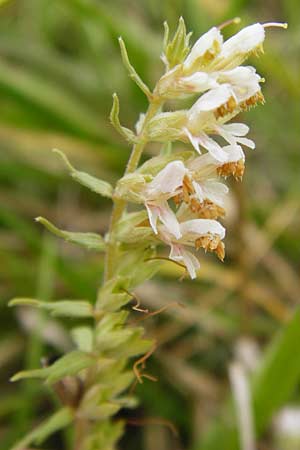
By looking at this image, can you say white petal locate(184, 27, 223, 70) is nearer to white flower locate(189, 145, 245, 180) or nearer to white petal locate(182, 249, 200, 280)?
white flower locate(189, 145, 245, 180)

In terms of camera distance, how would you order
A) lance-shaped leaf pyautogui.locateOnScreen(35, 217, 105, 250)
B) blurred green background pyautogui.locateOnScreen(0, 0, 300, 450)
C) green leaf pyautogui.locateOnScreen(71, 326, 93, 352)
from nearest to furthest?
1. lance-shaped leaf pyautogui.locateOnScreen(35, 217, 105, 250)
2. green leaf pyautogui.locateOnScreen(71, 326, 93, 352)
3. blurred green background pyautogui.locateOnScreen(0, 0, 300, 450)

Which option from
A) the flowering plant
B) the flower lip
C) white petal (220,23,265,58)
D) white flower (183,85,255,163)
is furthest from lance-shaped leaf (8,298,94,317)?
white petal (220,23,265,58)

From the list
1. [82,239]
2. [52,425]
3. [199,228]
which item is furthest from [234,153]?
[52,425]

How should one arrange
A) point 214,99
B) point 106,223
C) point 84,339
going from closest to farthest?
point 214,99, point 84,339, point 106,223

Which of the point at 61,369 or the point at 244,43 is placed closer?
the point at 244,43

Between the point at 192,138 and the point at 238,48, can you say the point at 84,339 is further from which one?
the point at 238,48

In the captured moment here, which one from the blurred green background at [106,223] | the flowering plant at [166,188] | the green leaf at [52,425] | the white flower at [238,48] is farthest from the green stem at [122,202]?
the blurred green background at [106,223]

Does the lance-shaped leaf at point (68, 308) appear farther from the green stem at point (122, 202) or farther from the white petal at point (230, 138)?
the white petal at point (230, 138)
